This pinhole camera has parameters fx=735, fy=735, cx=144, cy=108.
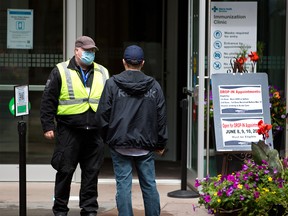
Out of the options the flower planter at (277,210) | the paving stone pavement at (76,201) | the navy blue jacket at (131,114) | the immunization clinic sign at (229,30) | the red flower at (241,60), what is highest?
the immunization clinic sign at (229,30)

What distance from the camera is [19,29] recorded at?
9.20m

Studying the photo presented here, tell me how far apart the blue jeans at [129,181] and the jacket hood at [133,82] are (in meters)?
0.55

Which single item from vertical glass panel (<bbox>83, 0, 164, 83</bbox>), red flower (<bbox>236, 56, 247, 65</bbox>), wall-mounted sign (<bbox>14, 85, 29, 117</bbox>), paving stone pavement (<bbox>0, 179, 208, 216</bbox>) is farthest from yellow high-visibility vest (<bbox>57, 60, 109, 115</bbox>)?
vertical glass panel (<bbox>83, 0, 164, 83</bbox>)

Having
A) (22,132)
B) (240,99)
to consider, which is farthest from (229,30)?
(22,132)

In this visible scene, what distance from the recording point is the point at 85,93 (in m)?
7.09

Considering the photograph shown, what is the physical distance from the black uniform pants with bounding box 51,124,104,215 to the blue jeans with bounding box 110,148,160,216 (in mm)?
766

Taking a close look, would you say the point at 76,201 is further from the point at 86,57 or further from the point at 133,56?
the point at 133,56

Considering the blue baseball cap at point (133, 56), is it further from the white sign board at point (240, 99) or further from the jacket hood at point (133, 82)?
the white sign board at point (240, 99)

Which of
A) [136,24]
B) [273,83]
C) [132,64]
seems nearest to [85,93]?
[132,64]

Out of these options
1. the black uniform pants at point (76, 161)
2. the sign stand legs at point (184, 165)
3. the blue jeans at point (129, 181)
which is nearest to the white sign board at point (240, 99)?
the sign stand legs at point (184, 165)

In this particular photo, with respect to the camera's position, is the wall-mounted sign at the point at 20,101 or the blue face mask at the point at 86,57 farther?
the blue face mask at the point at 86,57

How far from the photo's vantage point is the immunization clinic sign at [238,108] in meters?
7.97

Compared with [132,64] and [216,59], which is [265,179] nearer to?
[132,64]

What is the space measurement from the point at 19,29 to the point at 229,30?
2624 millimetres
